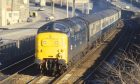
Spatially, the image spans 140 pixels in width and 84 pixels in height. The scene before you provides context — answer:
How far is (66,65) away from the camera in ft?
74.1

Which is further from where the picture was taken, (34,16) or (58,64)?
(34,16)

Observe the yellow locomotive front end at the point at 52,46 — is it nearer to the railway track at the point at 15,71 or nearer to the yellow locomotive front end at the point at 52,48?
the yellow locomotive front end at the point at 52,48

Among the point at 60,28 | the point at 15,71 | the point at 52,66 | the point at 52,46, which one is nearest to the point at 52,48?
the point at 52,46

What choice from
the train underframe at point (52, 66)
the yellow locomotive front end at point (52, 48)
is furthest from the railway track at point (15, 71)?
the yellow locomotive front end at point (52, 48)

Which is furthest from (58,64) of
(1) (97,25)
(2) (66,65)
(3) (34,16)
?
(3) (34,16)

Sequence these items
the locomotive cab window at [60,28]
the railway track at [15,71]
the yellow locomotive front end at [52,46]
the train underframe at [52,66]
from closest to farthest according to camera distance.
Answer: the railway track at [15,71], the yellow locomotive front end at [52,46], the train underframe at [52,66], the locomotive cab window at [60,28]

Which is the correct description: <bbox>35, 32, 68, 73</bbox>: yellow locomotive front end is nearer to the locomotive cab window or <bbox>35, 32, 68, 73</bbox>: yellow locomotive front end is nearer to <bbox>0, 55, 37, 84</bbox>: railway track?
the locomotive cab window

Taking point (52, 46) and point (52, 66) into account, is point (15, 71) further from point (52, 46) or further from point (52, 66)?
point (52, 46)

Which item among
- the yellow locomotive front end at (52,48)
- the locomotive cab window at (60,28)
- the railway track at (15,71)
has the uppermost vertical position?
the locomotive cab window at (60,28)

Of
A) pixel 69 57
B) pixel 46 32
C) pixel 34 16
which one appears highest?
pixel 46 32

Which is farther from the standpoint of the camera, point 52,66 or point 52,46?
point 52,66

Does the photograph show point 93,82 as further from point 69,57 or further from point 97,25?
point 97,25

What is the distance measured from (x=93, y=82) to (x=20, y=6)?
197 ft

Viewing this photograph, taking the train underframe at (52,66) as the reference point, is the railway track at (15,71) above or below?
below
